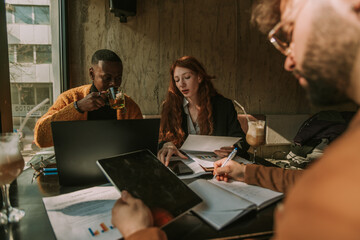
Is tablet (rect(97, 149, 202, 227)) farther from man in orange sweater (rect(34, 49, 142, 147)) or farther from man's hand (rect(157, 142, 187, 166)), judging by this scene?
man in orange sweater (rect(34, 49, 142, 147))

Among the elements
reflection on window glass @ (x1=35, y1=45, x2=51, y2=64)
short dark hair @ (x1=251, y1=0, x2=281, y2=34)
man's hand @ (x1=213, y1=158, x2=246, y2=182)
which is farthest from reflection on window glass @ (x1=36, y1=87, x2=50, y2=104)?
short dark hair @ (x1=251, y1=0, x2=281, y2=34)

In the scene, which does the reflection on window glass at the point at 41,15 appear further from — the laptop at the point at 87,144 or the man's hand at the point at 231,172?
the man's hand at the point at 231,172

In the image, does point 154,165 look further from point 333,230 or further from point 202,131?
point 202,131

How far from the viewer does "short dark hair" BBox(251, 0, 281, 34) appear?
0.85 meters

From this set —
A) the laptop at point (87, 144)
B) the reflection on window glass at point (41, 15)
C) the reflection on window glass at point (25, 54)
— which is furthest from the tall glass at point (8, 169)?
the reflection on window glass at point (41, 15)

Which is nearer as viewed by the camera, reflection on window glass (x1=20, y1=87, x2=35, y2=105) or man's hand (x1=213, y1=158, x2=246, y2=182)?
man's hand (x1=213, y1=158, x2=246, y2=182)

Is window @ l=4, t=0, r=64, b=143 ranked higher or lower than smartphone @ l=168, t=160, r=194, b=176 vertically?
higher

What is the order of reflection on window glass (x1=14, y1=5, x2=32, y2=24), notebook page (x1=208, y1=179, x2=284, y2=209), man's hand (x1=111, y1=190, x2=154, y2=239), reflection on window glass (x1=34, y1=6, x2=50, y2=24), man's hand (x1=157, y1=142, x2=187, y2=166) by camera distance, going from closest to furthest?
man's hand (x1=111, y1=190, x2=154, y2=239) < notebook page (x1=208, y1=179, x2=284, y2=209) < man's hand (x1=157, y1=142, x2=187, y2=166) < reflection on window glass (x1=14, y1=5, x2=32, y2=24) < reflection on window glass (x1=34, y1=6, x2=50, y2=24)

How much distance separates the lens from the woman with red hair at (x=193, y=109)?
2.07 metres

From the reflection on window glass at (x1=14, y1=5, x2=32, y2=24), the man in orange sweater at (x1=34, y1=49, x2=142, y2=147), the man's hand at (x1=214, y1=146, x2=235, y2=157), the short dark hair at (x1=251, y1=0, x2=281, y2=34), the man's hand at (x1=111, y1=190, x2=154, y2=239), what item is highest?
the reflection on window glass at (x1=14, y1=5, x2=32, y2=24)

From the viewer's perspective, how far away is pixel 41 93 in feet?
6.96

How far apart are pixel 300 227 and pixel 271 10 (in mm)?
844

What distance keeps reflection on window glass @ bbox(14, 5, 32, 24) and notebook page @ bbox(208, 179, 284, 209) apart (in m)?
2.00

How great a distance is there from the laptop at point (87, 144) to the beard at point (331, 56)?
2.44 ft
